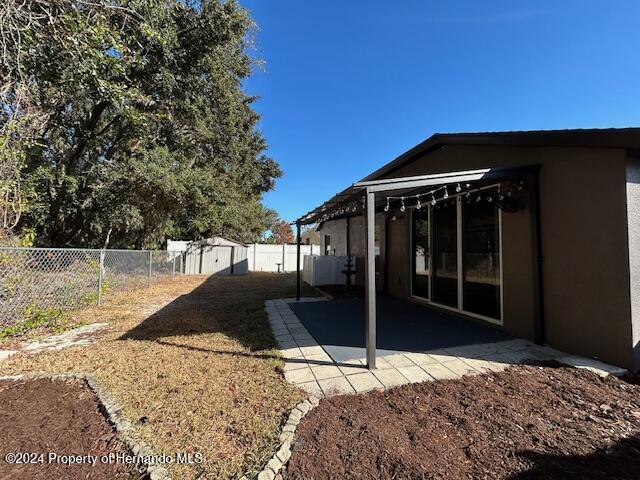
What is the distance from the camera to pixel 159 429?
219 cm

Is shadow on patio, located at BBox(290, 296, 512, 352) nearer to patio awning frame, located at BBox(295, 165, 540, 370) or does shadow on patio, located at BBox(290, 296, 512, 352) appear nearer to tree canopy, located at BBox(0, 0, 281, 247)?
patio awning frame, located at BBox(295, 165, 540, 370)

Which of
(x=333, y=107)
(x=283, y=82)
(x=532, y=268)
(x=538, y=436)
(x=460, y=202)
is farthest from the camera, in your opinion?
(x=333, y=107)

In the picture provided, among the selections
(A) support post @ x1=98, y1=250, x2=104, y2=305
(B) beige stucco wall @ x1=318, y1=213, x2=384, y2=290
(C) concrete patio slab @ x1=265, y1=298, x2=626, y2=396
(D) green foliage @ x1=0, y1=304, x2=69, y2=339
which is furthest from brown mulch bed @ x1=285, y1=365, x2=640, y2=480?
(A) support post @ x1=98, y1=250, x2=104, y2=305

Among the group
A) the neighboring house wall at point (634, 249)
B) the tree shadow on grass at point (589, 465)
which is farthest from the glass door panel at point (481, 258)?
the tree shadow on grass at point (589, 465)

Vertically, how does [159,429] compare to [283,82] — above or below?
below

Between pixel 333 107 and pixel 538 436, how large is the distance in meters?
11.2

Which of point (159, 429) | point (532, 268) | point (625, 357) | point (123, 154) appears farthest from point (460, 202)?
point (123, 154)

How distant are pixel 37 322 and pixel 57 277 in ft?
2.93

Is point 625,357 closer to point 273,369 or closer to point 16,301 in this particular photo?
point 273,369

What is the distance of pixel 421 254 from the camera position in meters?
6.52

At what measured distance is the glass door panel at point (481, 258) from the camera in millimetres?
4684

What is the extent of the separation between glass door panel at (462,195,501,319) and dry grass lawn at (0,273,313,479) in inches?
136

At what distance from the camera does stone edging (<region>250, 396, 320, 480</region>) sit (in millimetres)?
1779

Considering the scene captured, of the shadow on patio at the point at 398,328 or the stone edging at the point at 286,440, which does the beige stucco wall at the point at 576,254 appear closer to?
the shadow on patio at the point at 398,328
